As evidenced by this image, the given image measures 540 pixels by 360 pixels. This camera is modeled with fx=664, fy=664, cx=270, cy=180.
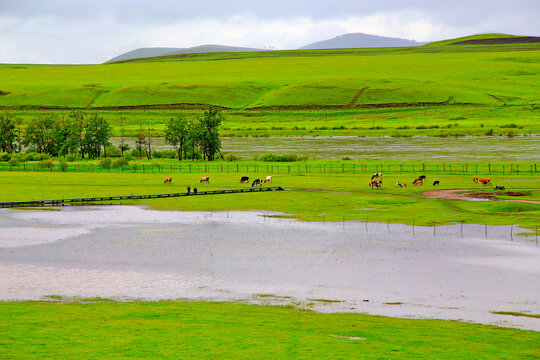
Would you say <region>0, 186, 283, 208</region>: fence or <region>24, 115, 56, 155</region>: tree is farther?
<region>24, 115, 56, 155</region>: tree

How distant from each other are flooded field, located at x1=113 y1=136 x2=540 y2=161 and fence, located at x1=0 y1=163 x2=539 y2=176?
13.5m

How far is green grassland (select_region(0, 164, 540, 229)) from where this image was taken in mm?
51656

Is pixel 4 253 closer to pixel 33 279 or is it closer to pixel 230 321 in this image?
pixel 33 279

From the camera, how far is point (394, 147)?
12325 centimetres

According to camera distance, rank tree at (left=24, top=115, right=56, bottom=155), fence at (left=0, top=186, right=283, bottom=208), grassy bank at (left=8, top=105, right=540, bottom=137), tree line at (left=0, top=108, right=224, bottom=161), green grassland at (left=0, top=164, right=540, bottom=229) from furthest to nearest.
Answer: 1. grassy bank at (left=8, top=105, right=540, bottom=137)
2. tree at (left=24, top=115, right=56, bottom=155)
3. tree line at (left=0, top=108, right=224, bottom=161)
4. fence at (left=0, top=186, right=283, bottom=208)
5. green grassland at (left=0, top=164, right=540, bottom=229)

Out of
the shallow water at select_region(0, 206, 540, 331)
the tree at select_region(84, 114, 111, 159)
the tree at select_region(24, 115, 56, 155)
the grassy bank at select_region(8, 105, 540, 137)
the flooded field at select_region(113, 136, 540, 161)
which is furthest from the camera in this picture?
the grassy bank at select_region(8, 105, 540, 137)

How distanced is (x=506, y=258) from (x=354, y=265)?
331 inches

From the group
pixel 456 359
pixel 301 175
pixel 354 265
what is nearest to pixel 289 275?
pixel 354 265

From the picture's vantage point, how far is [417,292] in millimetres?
29484

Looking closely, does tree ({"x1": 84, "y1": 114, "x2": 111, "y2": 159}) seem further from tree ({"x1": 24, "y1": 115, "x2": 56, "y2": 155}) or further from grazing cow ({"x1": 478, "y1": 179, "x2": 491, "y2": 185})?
grazing cow ({"x1": 478, "y1": 179, "x2": 491, "y2": 185})

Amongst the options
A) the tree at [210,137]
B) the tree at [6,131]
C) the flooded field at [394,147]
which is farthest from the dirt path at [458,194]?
the tree at [6,131]

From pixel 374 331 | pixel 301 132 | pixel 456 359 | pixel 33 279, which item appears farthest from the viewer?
pixel 301 132

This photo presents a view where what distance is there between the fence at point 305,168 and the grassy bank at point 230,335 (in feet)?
191

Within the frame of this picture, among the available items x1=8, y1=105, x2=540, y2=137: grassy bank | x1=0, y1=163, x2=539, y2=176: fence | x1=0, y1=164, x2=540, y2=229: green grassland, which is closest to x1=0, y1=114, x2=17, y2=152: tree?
x1=8, y1=105, x2=540, y2=137: grassy bank
